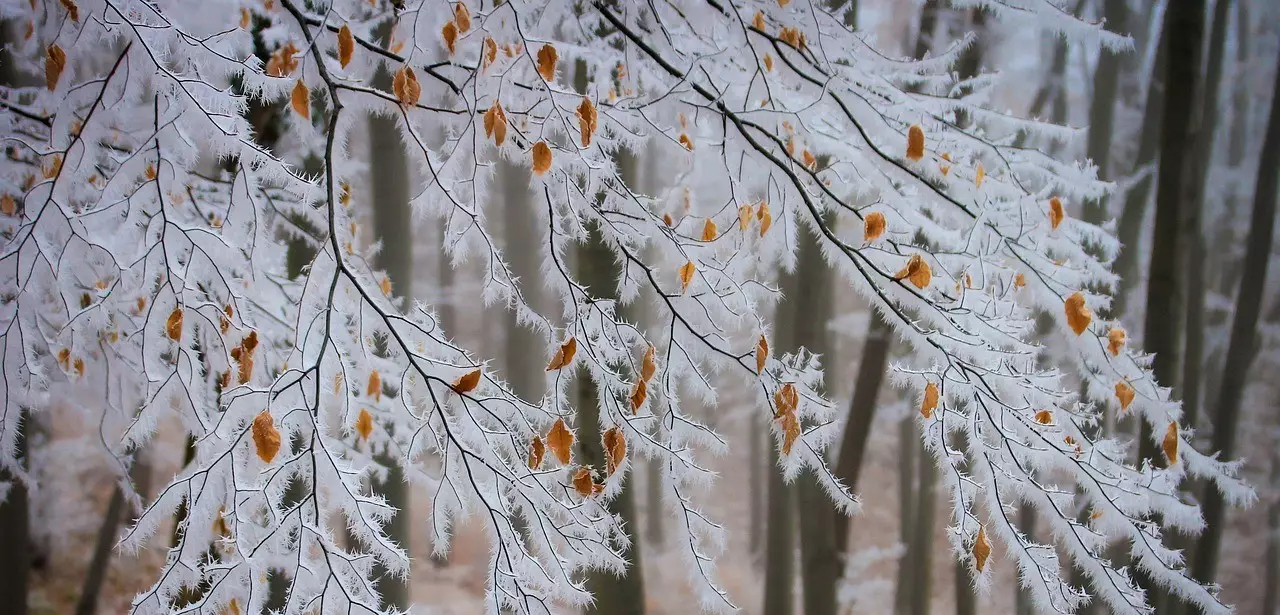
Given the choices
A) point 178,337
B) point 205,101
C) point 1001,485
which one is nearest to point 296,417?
point 178,337

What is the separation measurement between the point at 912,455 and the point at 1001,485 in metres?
6.21

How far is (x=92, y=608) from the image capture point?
4992 millimetres

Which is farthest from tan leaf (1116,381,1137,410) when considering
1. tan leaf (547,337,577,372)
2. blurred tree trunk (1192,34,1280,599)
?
blurred tree trunk (1192,34,1280,599)

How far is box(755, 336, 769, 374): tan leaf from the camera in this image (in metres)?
1.38

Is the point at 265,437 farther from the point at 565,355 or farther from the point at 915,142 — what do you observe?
the point at 915,142

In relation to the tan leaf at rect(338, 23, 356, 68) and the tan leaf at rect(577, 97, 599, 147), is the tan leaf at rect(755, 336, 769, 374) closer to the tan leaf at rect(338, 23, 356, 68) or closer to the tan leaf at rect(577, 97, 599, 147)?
the tan leaf at rect(577, 97, 599, 147)

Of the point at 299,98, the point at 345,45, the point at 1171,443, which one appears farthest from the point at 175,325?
the point at 1171,443

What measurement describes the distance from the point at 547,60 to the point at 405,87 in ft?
1.00

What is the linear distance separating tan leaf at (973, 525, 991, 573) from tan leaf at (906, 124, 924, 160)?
2.88 feet

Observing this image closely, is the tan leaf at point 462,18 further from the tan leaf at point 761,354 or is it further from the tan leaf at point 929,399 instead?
the tan leaf at point 929,399

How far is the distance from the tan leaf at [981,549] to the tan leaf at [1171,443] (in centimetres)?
66

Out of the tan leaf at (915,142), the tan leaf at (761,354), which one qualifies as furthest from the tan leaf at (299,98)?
the tan leaf at (915,142)

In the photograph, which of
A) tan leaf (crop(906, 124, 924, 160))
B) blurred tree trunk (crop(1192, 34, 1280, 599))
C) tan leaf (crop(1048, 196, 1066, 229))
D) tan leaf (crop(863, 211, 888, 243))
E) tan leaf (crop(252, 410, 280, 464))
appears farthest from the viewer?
blurred tree trunk (crop(1192, 34, 1280, 599))

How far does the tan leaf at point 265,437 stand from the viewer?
104 centimetres
